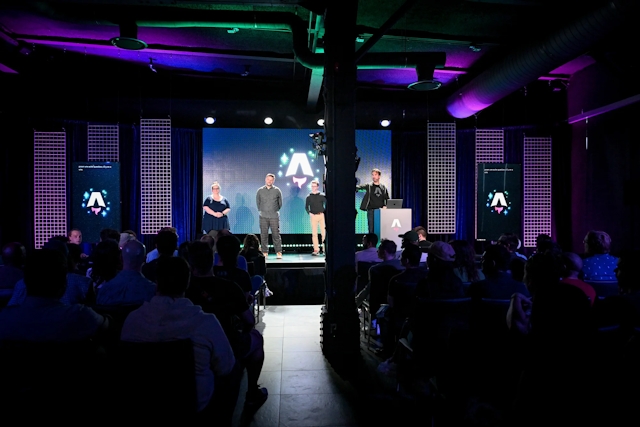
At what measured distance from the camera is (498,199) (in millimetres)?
9961

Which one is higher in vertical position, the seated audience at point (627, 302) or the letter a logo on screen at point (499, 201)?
the letter a logo on screen at point (499, 201)

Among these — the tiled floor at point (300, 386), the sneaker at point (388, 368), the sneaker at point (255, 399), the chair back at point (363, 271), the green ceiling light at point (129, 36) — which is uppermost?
the green ceiling light at point (129, 36)

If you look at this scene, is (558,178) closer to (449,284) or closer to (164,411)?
(449,284)

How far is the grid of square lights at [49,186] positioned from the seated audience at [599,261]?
9.34 m

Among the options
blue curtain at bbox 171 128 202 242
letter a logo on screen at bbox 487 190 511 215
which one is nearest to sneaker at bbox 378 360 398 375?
letter a logo on screen at bbox 487 190 511 215

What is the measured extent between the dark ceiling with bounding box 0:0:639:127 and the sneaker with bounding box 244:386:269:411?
3.62 meters

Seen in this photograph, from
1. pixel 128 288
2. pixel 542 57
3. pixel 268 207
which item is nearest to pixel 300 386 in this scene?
pixel 128 288

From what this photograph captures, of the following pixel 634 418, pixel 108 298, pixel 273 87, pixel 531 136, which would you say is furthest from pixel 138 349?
pixel 531 136

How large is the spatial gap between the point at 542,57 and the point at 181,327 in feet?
20.2

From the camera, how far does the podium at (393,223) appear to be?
9.02 metres

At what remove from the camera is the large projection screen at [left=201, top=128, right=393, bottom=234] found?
10.7 m

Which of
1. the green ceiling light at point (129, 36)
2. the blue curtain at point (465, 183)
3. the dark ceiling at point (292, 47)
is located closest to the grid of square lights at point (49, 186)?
the dark ceiling at point (292, 47)

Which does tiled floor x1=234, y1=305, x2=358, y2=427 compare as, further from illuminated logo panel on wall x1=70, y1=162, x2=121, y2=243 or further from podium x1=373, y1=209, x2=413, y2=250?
illuminated logo panel on wall x1=70, y1=162, x2=121, y2=243

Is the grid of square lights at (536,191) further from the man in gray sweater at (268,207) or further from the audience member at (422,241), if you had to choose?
the man in gray sweater at (268,207)
